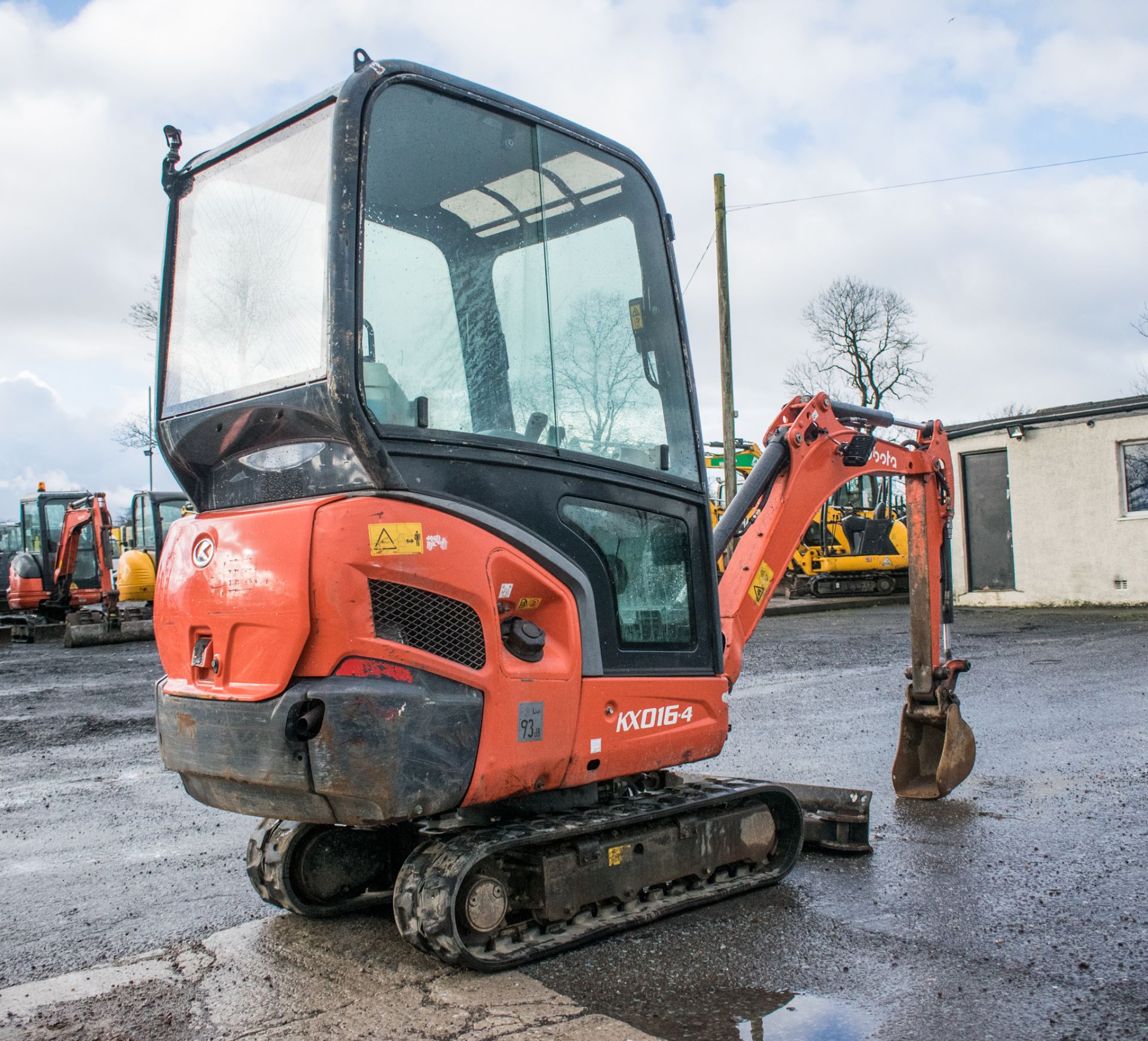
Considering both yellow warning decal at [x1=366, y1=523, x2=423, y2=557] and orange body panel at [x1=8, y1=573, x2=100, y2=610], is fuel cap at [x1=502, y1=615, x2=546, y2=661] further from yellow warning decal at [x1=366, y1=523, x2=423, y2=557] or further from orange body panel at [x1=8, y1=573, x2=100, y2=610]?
orange body panel at [x1=8, y1=573, x2=100, y2=610]

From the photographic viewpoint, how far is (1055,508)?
2106cm

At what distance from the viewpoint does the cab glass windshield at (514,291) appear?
361cm

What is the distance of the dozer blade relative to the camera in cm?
610

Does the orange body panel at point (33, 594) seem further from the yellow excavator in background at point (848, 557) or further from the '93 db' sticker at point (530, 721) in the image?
the '93 db' sticker at point (530, 721)

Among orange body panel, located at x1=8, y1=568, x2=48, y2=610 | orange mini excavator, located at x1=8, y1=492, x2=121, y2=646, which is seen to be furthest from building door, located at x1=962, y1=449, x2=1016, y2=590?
orange body panel, located at x1=8, y1=568, x2=48, y2=610

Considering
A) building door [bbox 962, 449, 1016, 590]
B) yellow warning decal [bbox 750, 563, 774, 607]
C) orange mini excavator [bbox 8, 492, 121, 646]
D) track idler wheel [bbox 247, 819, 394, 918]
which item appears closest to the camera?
track idler wheel [bbox 247, 819, 394, 918]

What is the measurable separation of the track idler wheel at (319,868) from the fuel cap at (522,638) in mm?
1222

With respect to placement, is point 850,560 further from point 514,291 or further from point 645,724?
point 514,291

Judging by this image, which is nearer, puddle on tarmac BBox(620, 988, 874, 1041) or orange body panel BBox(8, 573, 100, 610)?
puddle on tarmac BBox(620, 988, 874, 1041)

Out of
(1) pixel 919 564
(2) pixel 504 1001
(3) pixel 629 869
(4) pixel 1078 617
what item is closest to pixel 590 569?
(3) pixel 629 869

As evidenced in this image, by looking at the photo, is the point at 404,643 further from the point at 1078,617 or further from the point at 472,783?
the point at 1078,617

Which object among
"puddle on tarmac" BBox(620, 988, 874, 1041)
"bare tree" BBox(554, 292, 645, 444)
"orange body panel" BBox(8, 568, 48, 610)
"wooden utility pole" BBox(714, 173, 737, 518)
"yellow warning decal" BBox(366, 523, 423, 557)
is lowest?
"puddle on tarmac" BBox(620, 988, 874, 1041)

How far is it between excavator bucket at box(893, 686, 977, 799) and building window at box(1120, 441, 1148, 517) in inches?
631

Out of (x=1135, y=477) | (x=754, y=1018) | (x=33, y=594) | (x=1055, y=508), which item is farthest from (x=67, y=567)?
(x=754, y=1018)
